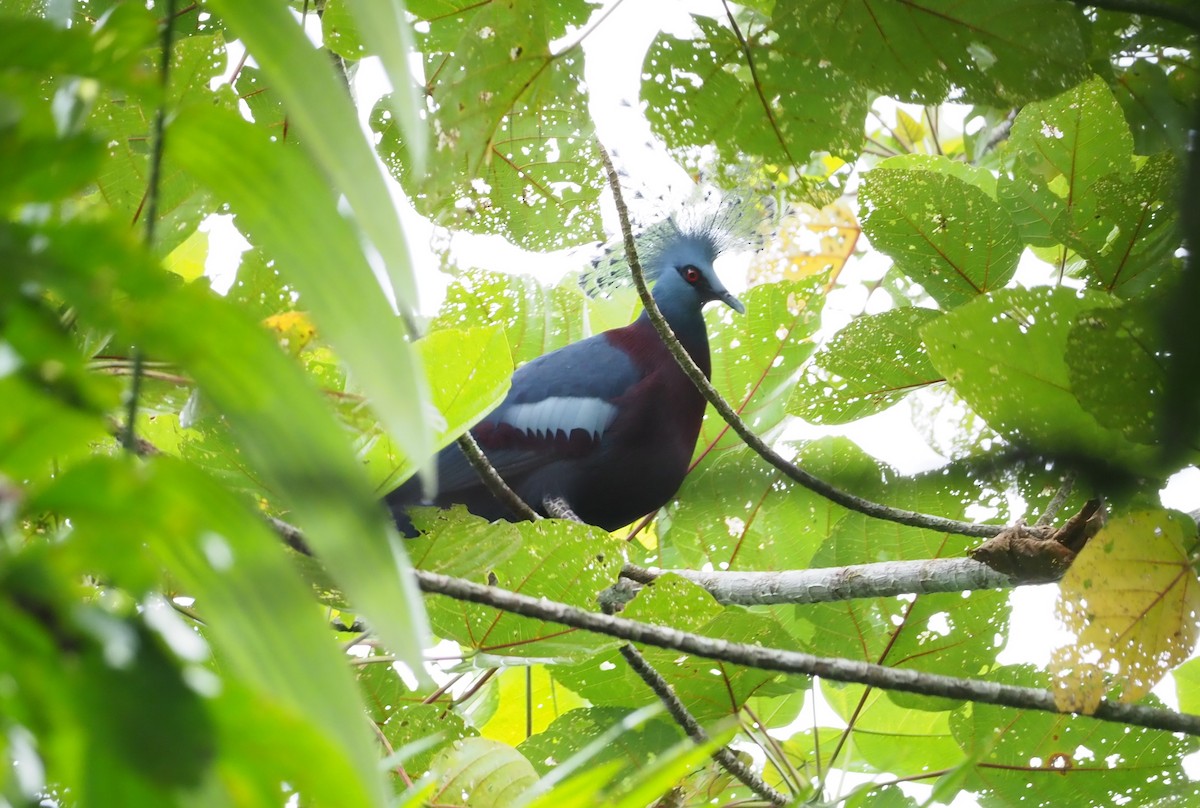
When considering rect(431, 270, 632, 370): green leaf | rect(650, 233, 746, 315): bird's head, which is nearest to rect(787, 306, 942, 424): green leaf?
rect(431, 270, 632, 370): green leaf

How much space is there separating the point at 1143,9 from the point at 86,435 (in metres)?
0.69

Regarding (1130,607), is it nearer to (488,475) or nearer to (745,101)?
(745,101)

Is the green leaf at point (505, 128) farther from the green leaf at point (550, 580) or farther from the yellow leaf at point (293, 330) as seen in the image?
the green leaf at point (550, 580)

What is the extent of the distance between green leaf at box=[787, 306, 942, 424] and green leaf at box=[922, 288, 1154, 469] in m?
0.20

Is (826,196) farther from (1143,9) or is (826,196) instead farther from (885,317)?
(1143,9)

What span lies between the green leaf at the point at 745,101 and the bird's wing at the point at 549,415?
3.48 feet

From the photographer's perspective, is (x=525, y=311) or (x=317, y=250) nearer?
(x=317, y=250)

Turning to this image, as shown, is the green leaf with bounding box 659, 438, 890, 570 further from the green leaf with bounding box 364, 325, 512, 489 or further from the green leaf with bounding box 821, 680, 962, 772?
the green leaf with bounding box 364, 325, 512, 489

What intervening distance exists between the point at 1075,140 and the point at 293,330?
0.81 metres

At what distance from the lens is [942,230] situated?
1062 millimetres

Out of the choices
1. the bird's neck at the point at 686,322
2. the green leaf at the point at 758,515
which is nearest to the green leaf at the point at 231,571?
the green leaf at the point at 758,515

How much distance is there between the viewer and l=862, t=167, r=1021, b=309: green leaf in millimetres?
1050

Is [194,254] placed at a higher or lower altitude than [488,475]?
higher

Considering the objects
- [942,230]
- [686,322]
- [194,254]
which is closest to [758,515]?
[942,230]
